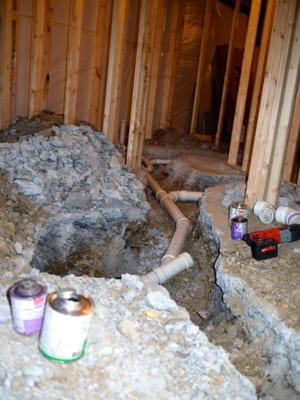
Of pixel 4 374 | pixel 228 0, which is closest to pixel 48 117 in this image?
pixel 4 374

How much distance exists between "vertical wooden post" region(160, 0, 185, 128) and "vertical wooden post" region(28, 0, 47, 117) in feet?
8.43

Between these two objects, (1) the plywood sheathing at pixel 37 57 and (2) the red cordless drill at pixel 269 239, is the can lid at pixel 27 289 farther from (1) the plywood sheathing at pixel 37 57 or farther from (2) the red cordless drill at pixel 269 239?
(1) the plywood sheathing at pixel 37 57

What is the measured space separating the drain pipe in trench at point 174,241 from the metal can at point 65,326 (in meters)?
1.05

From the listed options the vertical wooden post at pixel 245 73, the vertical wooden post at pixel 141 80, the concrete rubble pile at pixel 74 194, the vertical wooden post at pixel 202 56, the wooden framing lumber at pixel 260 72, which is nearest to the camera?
the concrete rubble pile at pixel 74 194

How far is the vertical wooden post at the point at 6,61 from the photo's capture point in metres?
3.81

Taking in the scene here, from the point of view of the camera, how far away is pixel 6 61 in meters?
3.91

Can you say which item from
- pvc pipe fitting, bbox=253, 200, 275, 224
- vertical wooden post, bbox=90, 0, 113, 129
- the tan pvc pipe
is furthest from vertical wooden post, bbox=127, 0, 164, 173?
pvc pipe fitting, bbox=253, 200, 275, 224

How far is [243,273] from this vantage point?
2.25m

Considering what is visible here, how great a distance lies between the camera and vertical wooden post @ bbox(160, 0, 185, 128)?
6.08m

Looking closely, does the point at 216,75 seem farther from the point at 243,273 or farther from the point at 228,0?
the point at 243,273

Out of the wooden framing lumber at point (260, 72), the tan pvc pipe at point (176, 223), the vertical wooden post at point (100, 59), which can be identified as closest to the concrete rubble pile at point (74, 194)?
the tan pvc pipe at point (176, 223)

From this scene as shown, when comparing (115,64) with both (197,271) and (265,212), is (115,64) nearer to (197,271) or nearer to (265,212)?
(265,212)

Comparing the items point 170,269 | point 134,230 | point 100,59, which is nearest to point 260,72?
point 100,59

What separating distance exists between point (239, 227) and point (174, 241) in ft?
2.04
